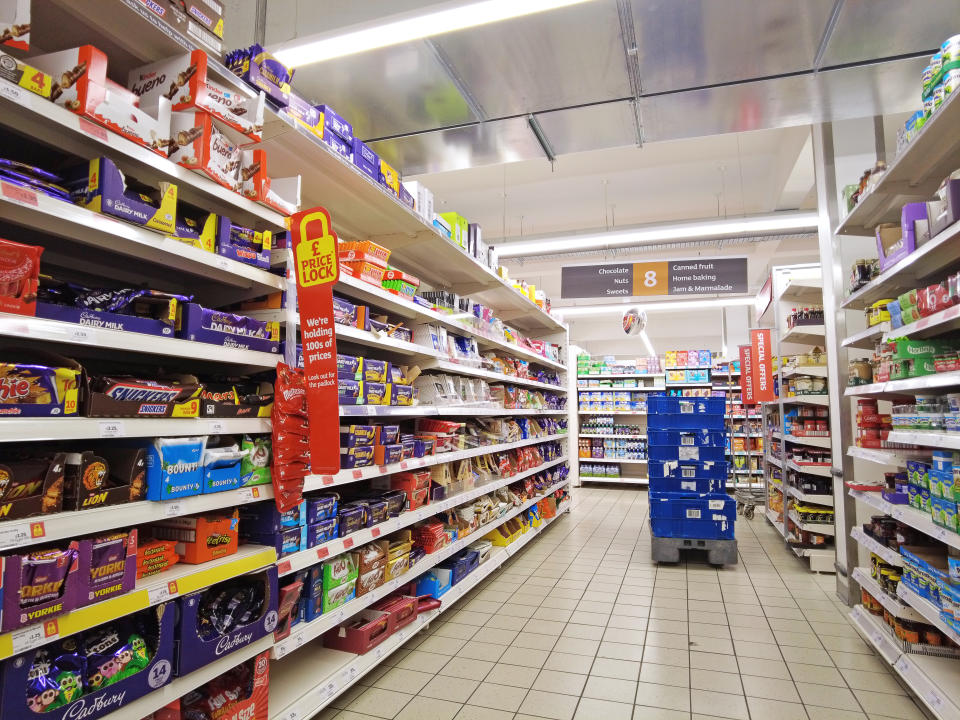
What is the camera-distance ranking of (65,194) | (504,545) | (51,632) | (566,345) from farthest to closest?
(566,345) → (504,545) → (65,194) → (51,632)

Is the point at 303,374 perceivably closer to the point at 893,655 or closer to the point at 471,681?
the point at 471,681

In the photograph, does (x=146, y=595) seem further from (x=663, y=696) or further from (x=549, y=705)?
(x=663, y=696)

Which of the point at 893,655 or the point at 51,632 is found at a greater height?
the point at 51,632

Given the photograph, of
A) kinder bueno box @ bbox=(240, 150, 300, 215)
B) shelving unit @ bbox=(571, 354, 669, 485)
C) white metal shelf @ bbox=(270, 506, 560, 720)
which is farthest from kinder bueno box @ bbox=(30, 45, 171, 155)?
shelving unit @ bbox=(571, 354, 669, 485)

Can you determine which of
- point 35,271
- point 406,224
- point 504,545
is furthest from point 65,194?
point 504,545

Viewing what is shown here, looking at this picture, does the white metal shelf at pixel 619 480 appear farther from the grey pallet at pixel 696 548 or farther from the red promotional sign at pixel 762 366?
the grey pallet at pixel 696 548

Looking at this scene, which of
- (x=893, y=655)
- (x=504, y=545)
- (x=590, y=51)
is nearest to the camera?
(x=893, y=655)

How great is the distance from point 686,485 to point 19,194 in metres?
5.76

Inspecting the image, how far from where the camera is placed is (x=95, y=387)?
5.64 feet

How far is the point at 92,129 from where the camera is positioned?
1683mm

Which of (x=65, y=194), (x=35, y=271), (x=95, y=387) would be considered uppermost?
(x=65, y=194)

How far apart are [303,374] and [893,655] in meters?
3.49

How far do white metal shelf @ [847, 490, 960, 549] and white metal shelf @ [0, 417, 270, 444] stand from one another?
2952mm

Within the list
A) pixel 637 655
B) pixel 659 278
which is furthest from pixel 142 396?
pixel 659 278
